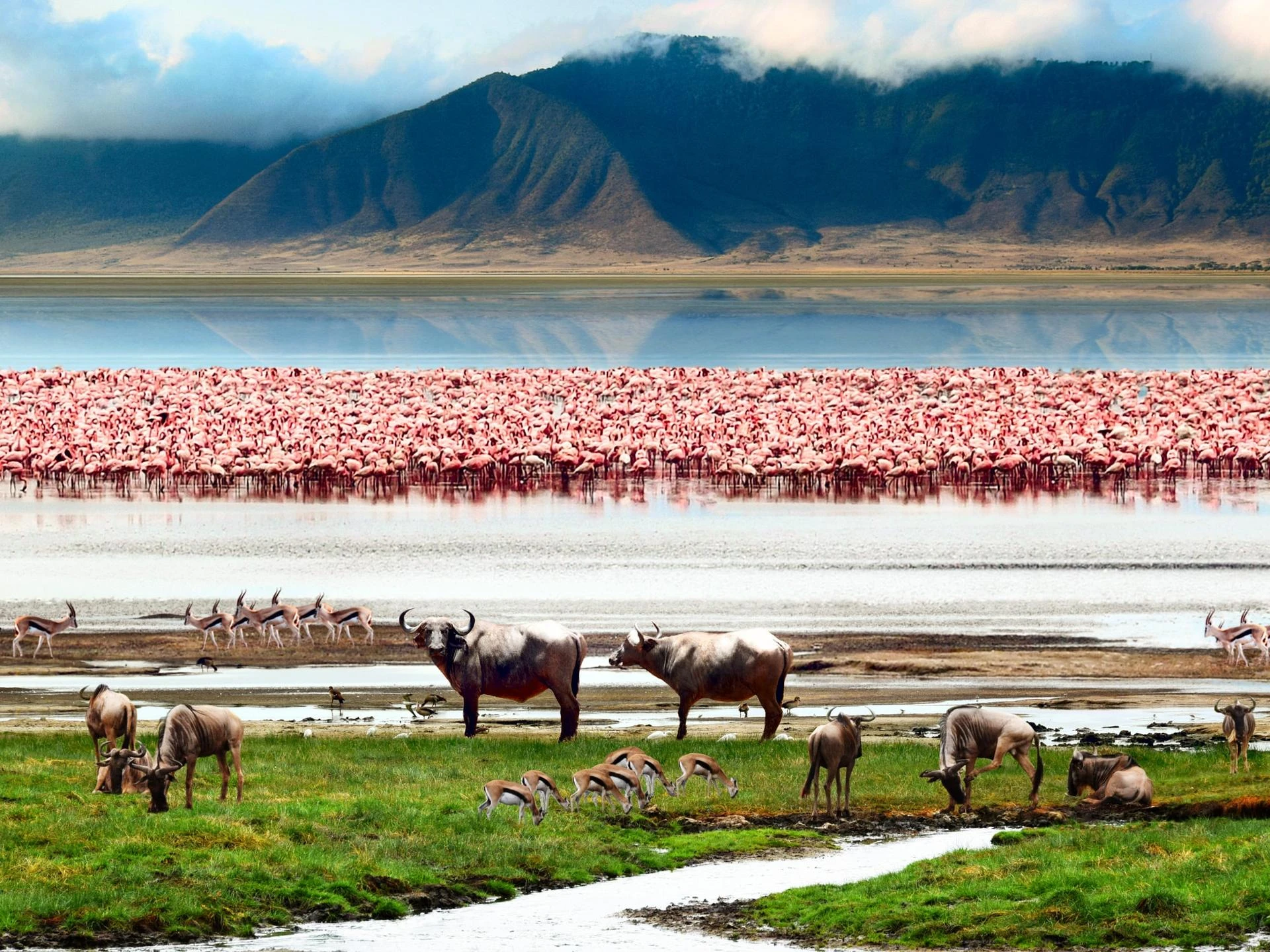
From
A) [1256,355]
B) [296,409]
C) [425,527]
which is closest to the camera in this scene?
[425,527]

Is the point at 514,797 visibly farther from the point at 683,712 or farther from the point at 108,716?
the point at 683,712

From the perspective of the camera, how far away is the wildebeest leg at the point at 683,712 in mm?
18406

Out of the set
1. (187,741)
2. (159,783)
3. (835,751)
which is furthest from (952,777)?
(159,783)

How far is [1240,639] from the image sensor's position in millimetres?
22219

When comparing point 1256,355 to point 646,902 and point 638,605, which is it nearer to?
point 638,605

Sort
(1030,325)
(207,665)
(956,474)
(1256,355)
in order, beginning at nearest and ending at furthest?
(207,665), (956,474), (1256,355), (1030,325)

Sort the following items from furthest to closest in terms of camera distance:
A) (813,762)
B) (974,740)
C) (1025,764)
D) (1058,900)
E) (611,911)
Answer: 1. (1025,764)
2. (974,740)
3. (813,762)
4. (611,911)
5. (1058,900)

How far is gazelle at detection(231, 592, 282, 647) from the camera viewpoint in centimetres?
2317

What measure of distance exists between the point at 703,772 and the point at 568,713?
2.49 metres

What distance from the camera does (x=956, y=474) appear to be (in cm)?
3988

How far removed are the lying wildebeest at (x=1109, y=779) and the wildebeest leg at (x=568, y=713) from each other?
4815 mm

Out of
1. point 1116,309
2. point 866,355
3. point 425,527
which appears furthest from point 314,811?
point 1116,309

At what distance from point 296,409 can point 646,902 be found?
37.3 meters

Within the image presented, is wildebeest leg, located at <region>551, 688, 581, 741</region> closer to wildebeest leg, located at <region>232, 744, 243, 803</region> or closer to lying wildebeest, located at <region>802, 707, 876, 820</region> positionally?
lying wildebeest, located at <region>802, 707, 876, 820</region>
